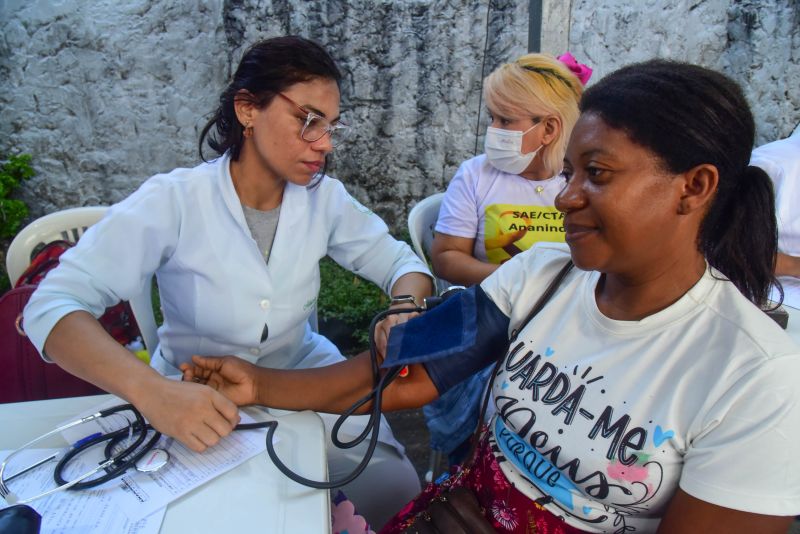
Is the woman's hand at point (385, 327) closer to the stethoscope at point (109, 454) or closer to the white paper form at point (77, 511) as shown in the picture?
the stethoscope at point (109, 454)

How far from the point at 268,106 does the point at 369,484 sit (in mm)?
1131

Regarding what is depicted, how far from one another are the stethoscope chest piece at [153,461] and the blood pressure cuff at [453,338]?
1.68 ft

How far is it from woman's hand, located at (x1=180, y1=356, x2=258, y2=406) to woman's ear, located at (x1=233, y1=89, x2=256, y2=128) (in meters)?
0.75

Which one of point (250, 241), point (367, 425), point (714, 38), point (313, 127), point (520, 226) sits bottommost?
point (520, 226)

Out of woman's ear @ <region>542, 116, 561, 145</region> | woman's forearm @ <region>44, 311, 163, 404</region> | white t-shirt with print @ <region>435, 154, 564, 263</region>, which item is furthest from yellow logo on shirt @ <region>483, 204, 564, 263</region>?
woman's forearm @ <region>44, 311, 163, 404</region>

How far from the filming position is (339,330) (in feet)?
11.4

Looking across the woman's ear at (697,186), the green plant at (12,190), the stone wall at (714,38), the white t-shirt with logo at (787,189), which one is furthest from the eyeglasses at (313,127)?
the green plant at (12,190)

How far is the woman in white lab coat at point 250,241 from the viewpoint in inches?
58.9

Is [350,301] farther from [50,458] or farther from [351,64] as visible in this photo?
[50,458]

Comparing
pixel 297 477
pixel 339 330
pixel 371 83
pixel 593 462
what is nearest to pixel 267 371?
pixel 297 477

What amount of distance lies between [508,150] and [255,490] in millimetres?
1777

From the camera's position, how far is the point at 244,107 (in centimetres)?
169

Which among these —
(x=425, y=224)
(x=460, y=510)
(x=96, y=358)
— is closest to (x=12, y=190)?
(x=425, y=224)

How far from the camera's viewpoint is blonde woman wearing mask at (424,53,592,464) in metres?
2.37
